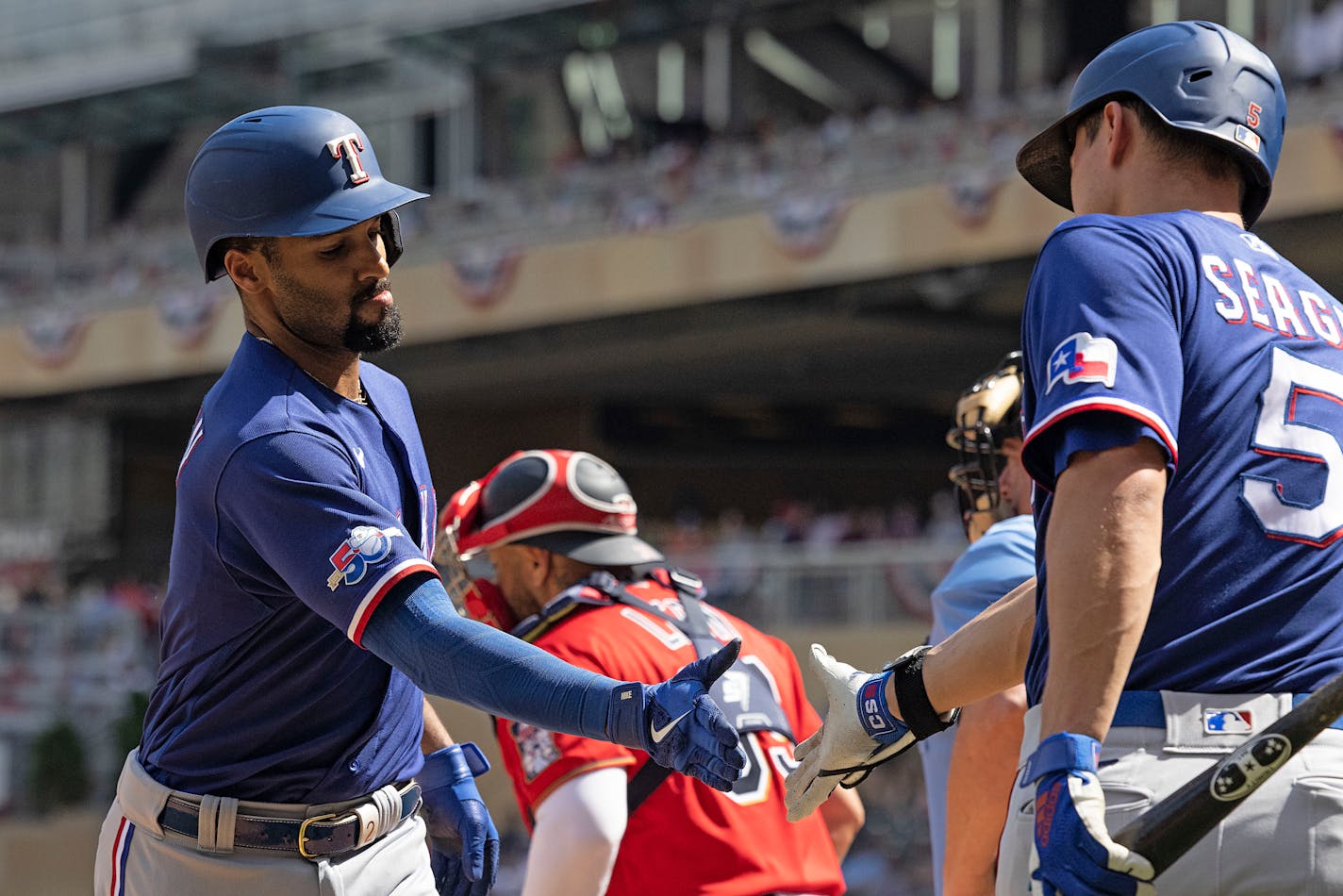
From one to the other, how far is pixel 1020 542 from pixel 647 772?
0.94 metres

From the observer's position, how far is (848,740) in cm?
283

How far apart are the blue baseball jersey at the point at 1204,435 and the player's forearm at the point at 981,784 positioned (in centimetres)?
129

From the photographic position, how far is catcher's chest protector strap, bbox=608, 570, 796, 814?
373 centimetres

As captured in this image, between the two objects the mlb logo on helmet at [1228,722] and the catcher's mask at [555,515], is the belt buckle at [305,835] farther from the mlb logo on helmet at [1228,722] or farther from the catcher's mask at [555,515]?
the mlb logo on helmet at [1228,722]

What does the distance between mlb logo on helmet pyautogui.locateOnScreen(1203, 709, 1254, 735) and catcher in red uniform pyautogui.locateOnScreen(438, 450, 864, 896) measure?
4.77 feet

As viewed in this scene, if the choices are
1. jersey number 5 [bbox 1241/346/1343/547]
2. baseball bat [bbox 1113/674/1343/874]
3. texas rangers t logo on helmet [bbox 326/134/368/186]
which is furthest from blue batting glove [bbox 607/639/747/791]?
texas rangers t logo on helmet [bbox 326/134/368/186]

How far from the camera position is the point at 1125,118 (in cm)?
258

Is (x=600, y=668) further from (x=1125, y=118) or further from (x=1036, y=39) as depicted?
(x=1036, y=39)

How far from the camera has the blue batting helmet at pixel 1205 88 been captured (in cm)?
253

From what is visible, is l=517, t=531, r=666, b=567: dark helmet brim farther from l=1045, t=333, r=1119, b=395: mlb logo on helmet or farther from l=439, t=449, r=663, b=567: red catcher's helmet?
l=1045, t=333, r=1119, b=395: mlb logo on helmet

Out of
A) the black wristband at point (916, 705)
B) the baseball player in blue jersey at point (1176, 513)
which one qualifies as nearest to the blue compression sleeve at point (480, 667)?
the black wristband at point (916, 705)

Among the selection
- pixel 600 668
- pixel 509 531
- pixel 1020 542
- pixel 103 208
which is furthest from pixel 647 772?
pixel 103 208

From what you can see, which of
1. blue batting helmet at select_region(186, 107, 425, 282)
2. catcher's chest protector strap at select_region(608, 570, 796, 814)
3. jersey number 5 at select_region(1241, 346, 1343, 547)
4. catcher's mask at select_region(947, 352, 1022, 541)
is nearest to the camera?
jersey number 5 at select_region(1241, 346, 1343, 547)

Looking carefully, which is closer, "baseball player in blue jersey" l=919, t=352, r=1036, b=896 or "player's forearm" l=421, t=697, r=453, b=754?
"player's forearm" l=421, t=697, r=453, b=754
